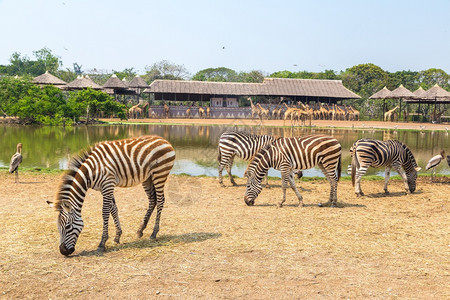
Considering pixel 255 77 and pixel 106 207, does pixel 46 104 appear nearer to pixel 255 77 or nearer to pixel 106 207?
pixel 106 207

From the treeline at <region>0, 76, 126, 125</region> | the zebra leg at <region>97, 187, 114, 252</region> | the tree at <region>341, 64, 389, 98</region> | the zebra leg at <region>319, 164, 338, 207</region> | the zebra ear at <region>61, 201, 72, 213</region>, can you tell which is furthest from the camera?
the tree at <region>341, 64, 389, 98</region>

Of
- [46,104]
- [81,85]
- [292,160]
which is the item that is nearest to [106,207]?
[292,160]

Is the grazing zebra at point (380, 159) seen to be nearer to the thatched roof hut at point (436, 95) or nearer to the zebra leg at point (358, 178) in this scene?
the zebra leg at point (358, 178)

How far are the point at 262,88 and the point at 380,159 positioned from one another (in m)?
42.2

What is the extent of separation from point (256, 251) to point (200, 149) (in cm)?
1621

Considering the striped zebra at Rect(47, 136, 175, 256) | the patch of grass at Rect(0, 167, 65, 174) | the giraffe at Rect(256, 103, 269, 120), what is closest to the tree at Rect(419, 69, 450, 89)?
the giraffe at Rect(256, 103, 269, 120)

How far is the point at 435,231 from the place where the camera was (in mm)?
7559

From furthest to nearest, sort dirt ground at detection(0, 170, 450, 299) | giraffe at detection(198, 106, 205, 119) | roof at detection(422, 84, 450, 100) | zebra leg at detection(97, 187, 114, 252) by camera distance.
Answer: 1. giraffe at detection(198, 106, 205, 119)
2. roof at detection(422, 84, 450, 100)
3. zebra leg at detection(97, 187, 114, 252)
4. dirt ground at detection(0, 170, 450, 299)

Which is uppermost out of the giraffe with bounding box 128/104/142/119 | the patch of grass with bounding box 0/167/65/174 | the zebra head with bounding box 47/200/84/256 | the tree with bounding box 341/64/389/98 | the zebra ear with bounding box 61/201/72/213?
the tree with bounding box 341/64/389/98

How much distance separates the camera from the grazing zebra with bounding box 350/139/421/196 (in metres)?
11.0

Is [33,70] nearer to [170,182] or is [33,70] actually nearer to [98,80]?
[98,80]

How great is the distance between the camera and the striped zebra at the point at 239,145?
484 inches

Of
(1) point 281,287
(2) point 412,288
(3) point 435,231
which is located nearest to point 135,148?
(1) point 281,287

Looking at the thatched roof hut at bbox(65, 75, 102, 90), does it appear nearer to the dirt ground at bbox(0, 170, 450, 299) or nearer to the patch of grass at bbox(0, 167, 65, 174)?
the patch of grass at bbox(0, 167, 65, 174)
